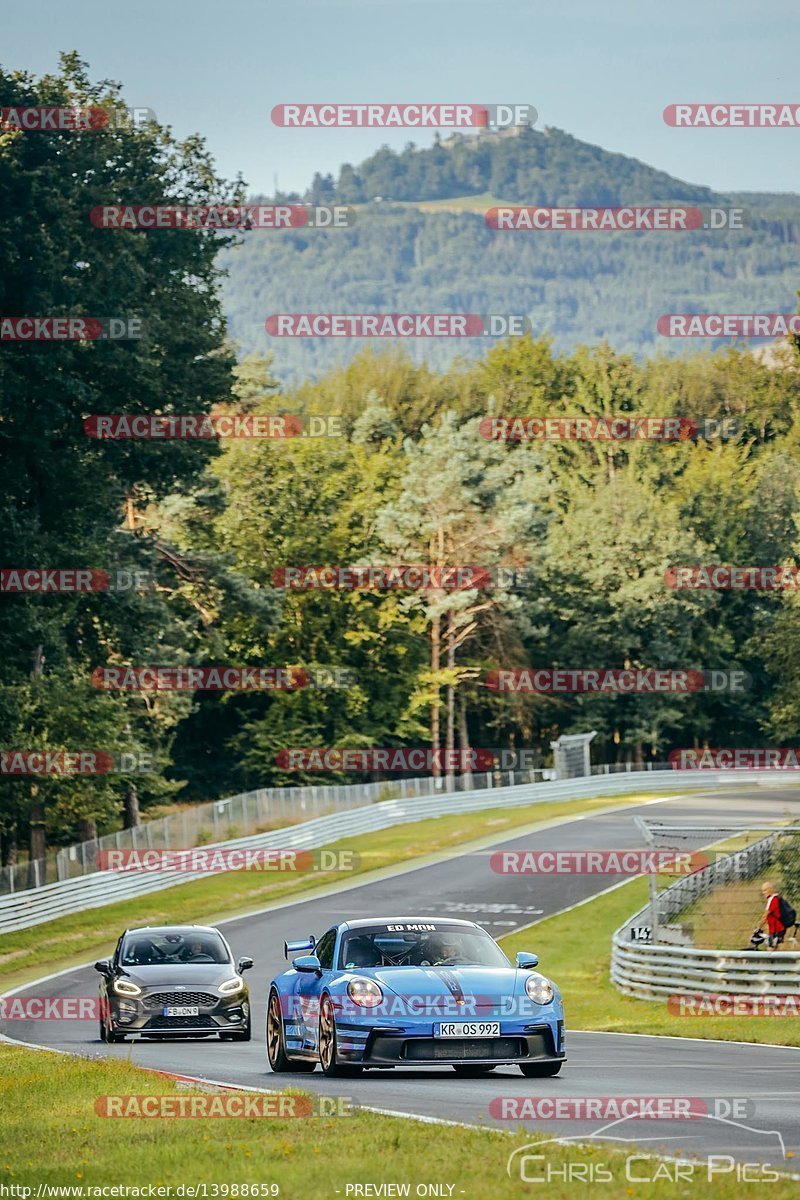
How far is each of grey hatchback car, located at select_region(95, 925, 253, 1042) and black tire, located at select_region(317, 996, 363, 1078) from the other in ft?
18.8

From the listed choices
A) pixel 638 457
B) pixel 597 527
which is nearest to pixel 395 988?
pixel 597 527

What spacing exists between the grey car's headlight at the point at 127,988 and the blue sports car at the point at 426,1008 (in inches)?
236

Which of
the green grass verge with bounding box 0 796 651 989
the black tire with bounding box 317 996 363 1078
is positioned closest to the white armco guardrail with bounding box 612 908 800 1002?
the black tire with bounding box 317 996 363 1078

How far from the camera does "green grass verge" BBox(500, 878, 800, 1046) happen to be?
72.2 feet

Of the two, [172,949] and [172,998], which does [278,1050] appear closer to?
[172,998]

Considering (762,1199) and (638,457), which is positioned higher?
(638,457)

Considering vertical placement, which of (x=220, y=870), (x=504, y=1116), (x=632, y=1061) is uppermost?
(x=504, y=1116)

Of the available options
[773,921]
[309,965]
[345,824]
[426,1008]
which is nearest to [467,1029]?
[426,1008]

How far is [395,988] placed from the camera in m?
14.3

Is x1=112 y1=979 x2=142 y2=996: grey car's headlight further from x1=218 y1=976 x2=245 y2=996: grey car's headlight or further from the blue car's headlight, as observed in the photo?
the blue car's headlight

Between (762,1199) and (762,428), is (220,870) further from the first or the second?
(762,428)

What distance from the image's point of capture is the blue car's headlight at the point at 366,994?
14.3 m

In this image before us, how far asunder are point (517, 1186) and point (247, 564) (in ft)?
236

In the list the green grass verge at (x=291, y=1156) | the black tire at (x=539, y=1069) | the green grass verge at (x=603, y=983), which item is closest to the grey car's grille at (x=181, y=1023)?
the green grass verge at (x=603, y=983)
